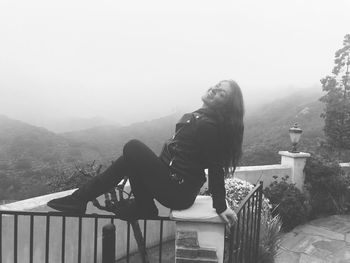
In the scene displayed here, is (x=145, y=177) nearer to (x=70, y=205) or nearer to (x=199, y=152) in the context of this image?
(x=199, y=152)

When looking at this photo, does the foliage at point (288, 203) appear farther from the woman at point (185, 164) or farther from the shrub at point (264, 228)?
the woman at point (185, 164)

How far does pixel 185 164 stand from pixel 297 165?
5.11 m

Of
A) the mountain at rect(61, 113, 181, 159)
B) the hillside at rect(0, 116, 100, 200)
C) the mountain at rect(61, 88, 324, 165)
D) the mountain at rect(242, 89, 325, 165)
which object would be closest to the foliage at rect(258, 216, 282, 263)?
the hillside at rect(0, 116, 100, 200)

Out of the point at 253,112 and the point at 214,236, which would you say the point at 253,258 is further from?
the point at 253,112

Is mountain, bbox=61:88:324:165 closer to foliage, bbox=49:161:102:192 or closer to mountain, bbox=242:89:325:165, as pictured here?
mountain, bbox=242:89:325:165

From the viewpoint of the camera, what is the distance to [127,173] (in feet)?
6.53

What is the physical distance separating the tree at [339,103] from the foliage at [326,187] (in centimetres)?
272

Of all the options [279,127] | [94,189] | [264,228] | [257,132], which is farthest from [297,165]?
[279,127]

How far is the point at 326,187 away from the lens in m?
6.49

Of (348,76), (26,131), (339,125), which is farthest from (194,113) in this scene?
(26,131)

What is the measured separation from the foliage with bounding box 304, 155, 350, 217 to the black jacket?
5034 millimetres

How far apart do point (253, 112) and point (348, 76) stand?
15026 mm

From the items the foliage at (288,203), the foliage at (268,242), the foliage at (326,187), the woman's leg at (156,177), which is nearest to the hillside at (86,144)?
the foliage at (268,242)

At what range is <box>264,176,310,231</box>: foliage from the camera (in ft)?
18.7
